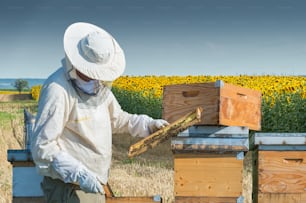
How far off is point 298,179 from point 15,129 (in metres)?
14.6

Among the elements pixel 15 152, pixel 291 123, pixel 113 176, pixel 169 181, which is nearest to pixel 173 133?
pixel 15 152

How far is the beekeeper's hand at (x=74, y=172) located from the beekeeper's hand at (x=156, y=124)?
2.62ft

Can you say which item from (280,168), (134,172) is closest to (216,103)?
(280,168)

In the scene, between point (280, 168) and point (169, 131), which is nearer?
point (169, 131)

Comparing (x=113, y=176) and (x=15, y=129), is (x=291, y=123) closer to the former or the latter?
(x=113, y=176)

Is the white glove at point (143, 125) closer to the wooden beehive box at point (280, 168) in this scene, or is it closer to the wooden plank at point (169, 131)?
the wooden plank at point (169, 131)

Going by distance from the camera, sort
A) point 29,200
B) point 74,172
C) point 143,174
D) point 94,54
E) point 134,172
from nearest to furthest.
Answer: point 74,172 → point 94,54 → point 29,200 → point 143,174 → point 134,172

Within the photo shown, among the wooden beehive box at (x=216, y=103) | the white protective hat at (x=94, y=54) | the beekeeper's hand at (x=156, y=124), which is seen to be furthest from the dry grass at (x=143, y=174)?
the white protective hat at (x=94, y=54)

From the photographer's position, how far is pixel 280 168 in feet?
15.1

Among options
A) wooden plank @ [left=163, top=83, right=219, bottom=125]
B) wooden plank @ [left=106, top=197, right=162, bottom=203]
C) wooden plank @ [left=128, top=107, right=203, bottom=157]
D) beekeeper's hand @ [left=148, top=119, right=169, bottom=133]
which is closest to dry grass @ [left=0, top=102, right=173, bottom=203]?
wooden plank @ [left=163, top=83, right=219, bottom=125]

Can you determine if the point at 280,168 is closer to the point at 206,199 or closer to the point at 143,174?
the point at 206,199

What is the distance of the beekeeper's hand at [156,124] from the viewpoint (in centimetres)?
414

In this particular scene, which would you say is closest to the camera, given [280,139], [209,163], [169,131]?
[169,131]

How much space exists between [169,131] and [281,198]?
120cm
